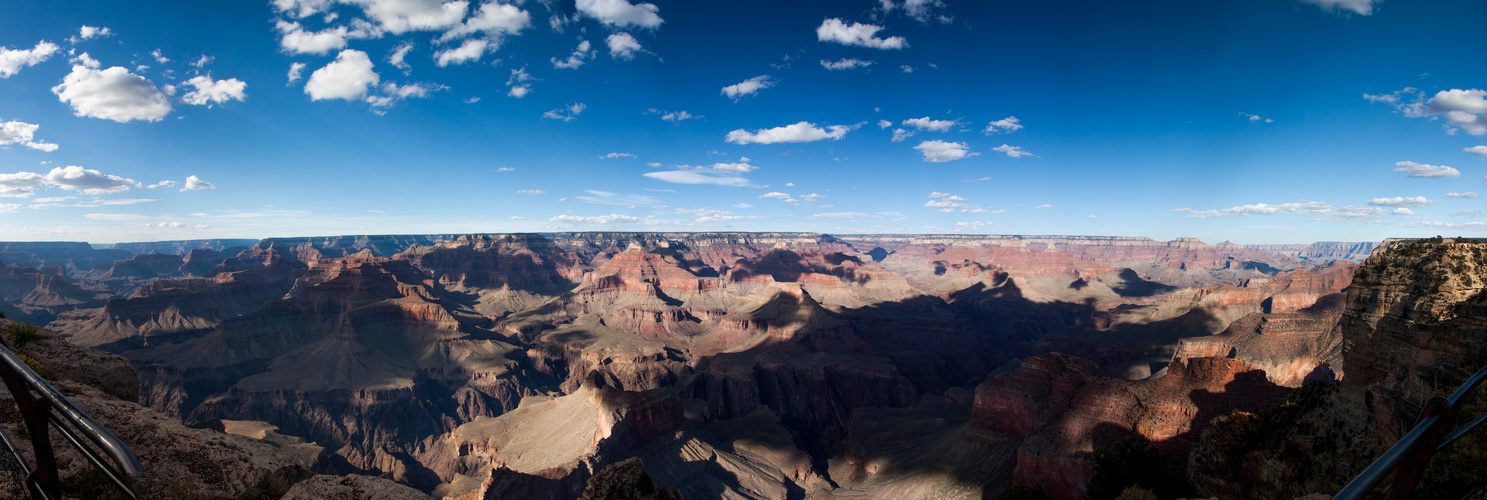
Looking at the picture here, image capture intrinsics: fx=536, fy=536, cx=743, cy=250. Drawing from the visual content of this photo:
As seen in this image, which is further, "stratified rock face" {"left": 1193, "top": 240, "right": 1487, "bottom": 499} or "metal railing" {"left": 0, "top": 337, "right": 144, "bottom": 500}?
"stratified rock face" {"left": 1193, "top": 240, "right": 1487, "bottom": 499}

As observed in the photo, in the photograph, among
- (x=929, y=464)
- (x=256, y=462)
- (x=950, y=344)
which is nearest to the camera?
(x=256, y=462)

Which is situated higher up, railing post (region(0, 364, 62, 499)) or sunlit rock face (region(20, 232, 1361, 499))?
railing post (region(0, 364, 62, 499))

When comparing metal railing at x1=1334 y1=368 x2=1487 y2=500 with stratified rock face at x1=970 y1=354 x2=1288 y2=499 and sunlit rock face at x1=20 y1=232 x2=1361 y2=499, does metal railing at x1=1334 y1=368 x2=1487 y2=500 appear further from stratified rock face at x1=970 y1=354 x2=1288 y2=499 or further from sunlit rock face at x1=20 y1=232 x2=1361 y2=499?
stratified rock face at x1=970 y1=354 x2=1288 y2=499

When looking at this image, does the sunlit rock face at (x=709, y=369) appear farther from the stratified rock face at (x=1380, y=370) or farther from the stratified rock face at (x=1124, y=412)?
the stratified rock face at (x=1380, y=370)

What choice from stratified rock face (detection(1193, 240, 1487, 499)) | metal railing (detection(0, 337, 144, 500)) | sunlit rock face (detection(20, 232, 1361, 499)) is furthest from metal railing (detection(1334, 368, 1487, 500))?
stratified rock face (detection(1193, 240, 1487, 499))

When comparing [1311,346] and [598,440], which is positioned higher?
[1311,346]

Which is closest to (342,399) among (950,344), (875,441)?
(875,441)

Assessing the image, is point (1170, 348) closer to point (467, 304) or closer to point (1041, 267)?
point (1041, 267)
